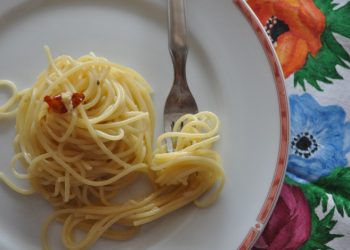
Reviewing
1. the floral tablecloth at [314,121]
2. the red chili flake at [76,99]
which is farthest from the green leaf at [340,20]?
the red chili flake at [76,99]

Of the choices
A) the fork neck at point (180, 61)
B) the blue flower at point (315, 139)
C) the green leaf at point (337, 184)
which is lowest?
the green leaf at point (337, 184)

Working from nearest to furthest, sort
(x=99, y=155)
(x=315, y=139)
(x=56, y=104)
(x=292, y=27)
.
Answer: (x=56, y=104), (x=99, y=155), (x=315, y=139), (x=292, y=27)

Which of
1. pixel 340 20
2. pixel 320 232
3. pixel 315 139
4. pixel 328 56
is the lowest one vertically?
pixel 320 232

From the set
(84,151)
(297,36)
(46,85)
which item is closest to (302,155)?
(297,36)

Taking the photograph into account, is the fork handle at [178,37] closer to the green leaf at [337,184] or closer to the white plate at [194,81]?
the white plate at [194,81]

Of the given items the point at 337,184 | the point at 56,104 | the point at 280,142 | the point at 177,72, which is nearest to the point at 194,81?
the point at 177,72

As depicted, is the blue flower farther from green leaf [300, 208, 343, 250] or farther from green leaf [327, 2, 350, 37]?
green leaf [327, 2, 350, 37]

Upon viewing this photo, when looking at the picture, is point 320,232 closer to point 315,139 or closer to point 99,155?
point 315,139
